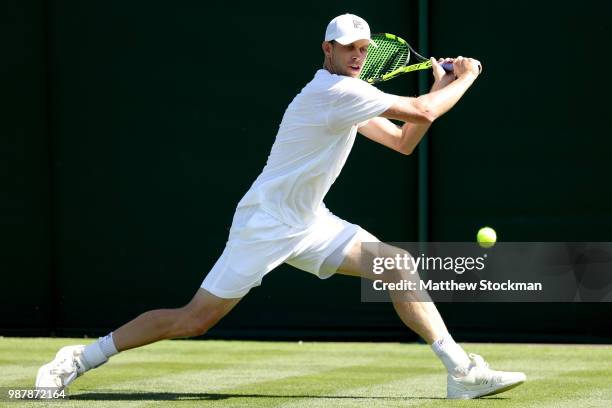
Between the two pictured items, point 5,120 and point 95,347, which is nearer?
point 95,347

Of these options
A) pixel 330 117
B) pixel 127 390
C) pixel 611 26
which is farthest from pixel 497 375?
pixel 611 26

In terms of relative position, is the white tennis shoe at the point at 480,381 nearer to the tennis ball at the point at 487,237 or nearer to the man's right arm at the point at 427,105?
the man's right arm at the point at 427,105

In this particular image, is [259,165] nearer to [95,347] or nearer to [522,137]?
[522,137]

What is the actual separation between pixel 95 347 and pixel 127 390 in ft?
1.55

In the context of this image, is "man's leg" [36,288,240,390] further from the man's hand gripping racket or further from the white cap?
the man's hand gripping racket

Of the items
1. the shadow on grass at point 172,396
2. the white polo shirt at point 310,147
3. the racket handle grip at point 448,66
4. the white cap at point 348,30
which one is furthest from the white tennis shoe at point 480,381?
the white cap at point 348,30

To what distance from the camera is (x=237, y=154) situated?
27.3ft

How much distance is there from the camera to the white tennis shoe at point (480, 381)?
16.6 feet

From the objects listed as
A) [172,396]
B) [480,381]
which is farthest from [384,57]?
[172,396]

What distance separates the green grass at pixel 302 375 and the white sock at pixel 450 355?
150 mm

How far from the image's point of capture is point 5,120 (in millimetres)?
8602

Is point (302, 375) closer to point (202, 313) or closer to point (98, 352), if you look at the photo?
point (202, 313)

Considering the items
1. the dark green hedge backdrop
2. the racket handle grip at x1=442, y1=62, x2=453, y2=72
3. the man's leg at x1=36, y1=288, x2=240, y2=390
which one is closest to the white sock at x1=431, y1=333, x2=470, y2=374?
the man's leg at x1=36, y1=288, x2=240, y2=390

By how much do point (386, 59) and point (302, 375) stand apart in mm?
1657
